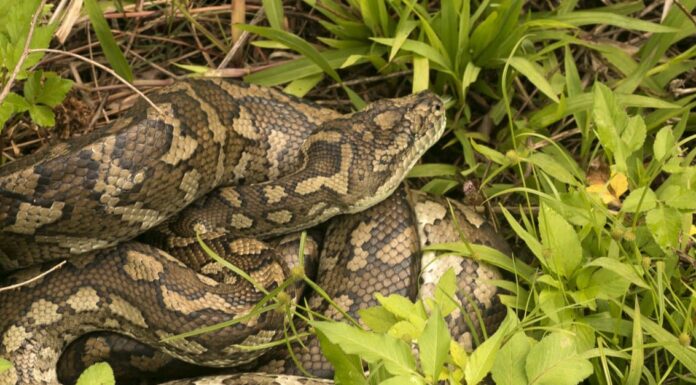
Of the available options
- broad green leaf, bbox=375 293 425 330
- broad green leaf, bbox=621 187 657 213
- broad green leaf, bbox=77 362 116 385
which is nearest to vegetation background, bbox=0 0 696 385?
broad green leaf, bbox=621 187 657 213

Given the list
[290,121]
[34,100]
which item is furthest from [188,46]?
[34,100]

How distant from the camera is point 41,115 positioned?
4.00 m

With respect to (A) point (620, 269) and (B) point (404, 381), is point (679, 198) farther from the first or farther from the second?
(B) point (404, 381)

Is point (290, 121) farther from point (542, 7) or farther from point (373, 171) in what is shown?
point (542, 7)

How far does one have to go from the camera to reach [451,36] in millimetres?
4609

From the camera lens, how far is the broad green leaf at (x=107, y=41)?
182 inches

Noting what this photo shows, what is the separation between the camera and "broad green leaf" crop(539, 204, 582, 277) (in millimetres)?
3717

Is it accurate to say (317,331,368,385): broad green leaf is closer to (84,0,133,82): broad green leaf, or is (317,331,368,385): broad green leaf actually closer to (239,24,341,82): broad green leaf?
(239,24,341,82): broad green leaf

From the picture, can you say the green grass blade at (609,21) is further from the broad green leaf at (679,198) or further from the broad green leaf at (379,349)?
the broad green leaf at (379,349)

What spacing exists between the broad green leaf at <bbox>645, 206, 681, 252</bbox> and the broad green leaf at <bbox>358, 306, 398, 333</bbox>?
4.27ft

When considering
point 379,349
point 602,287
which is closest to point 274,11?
point 602,287

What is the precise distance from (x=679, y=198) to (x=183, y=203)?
2498 millimetres

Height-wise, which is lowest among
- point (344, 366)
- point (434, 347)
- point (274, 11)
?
point (344, 366)

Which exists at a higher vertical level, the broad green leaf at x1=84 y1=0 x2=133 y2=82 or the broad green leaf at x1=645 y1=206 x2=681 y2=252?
the broad green leaf at x1=84 y1=0 x2=133 y2=82
